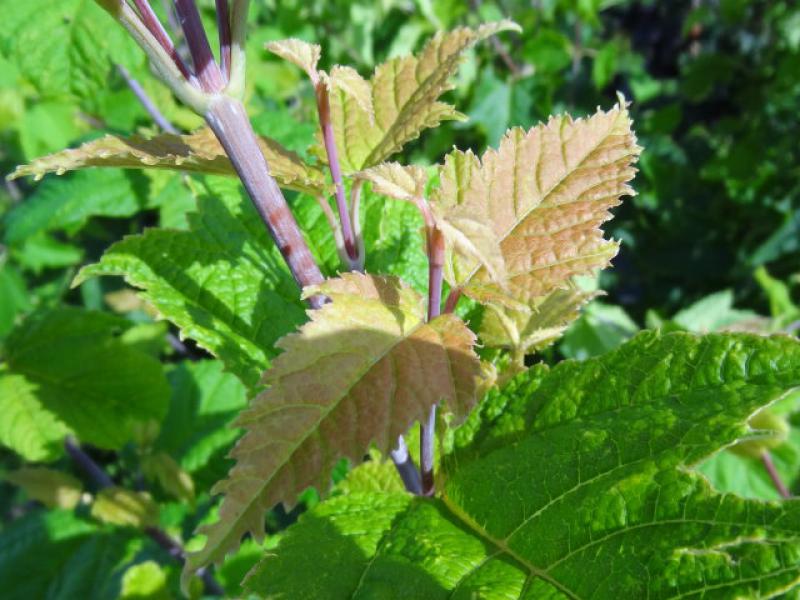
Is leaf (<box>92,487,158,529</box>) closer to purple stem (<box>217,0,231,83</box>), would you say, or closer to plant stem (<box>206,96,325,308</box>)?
plant stem (<box>206,96,325,308</box>)

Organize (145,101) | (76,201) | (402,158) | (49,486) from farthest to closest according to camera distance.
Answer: (402,158) → (145,101) → (76,201) → (49,486)

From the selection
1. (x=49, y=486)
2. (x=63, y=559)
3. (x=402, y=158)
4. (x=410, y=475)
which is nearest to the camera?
(x=410, y=475)

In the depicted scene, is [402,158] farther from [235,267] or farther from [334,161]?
[334,161]

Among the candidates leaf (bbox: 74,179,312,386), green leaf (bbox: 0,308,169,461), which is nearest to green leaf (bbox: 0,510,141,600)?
green leaf (bbox: 0,308,169,461)

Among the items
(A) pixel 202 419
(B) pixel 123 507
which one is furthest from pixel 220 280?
(A) pixel 202 419

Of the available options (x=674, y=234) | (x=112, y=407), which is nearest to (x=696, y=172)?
(x=674, y=234)

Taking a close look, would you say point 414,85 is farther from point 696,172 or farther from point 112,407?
point 696,172
